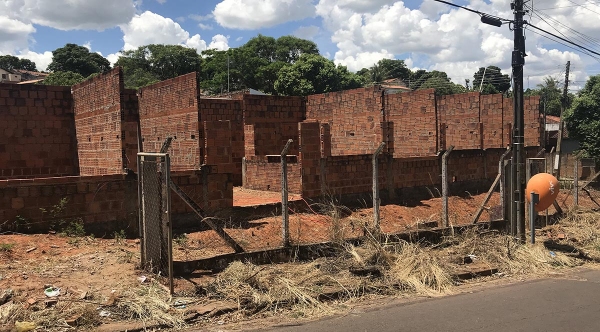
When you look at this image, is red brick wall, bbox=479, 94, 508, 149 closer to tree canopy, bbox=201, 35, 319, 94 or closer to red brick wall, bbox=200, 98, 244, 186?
red brick wall, bbox=200, 98, 244, 186

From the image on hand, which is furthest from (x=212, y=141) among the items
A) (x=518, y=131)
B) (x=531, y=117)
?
(x=531, y=117)

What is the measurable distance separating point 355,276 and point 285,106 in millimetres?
12121

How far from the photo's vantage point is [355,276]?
274 inches

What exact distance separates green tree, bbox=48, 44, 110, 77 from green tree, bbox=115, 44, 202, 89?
3.33 meters

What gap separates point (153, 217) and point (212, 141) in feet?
11.5

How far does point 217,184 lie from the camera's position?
9.95 meters

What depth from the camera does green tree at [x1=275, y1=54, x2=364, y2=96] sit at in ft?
135

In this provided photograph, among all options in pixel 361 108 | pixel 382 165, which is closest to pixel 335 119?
pixel 361 108

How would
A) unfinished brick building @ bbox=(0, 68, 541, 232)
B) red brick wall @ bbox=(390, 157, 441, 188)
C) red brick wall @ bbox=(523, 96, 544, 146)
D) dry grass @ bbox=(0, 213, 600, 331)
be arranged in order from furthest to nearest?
red brick wall @ bbox=(523, 96, 544, 146)
red brick wall @ bbox=(390, 157, 441, 188)
unfinished brick building @ bbox=(0, 68, 541, 232)
dry grass @ bbox=(0, 213, 600, 331)

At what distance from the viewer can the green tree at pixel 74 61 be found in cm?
5444

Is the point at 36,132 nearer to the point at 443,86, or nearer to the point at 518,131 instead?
the point at 518,131

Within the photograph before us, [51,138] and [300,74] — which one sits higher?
[300,74]

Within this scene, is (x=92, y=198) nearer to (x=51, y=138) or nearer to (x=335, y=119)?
(x=51, y=138)

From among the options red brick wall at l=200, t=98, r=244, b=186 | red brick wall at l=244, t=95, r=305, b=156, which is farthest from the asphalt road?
red brick wall at l=244, t=95, r=305, b=156
